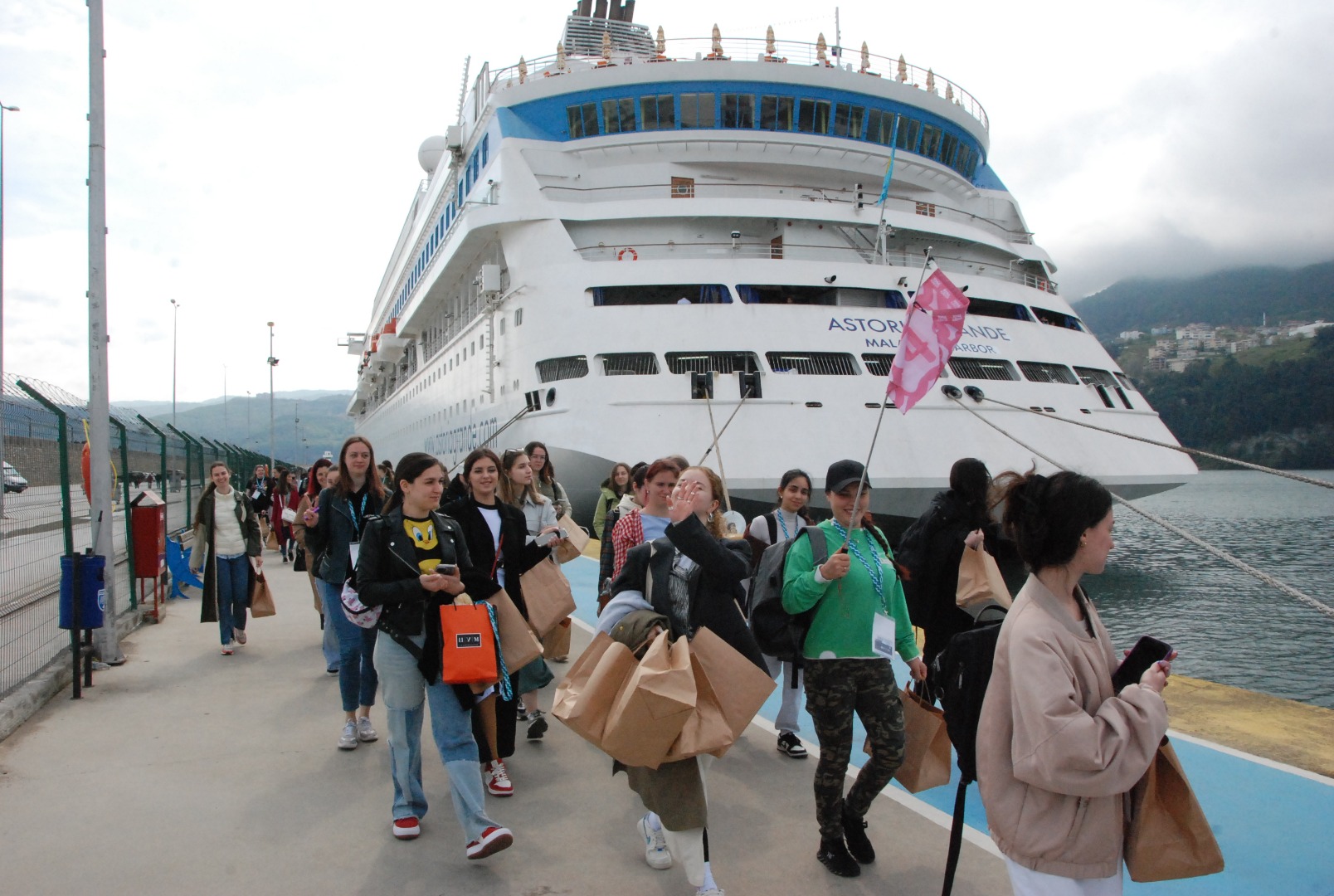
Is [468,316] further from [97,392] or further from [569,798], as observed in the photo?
[569,798]

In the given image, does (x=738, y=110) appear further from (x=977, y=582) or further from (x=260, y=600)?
(x=977, y=582)

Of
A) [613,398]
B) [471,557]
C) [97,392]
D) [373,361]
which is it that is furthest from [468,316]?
[373,361]

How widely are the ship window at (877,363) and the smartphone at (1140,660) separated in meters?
12.5

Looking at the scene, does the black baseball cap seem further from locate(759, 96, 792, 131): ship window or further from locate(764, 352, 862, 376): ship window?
locate(759, 96, 792, 131): ship window

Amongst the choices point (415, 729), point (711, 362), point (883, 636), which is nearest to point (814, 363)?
point (711, 362)

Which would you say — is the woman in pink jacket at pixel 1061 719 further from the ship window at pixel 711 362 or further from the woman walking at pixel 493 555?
the ship window at pixel 711 362

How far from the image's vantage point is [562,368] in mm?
15859

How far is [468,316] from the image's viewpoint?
2367cm

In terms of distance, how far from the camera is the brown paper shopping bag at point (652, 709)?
10.1 ft

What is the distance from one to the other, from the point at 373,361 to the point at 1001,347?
120 ft

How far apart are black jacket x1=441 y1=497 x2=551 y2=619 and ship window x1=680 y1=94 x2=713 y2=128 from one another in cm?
1521

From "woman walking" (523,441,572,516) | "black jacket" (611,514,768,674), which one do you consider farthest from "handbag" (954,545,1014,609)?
"woman walking" (523,441,572,516)

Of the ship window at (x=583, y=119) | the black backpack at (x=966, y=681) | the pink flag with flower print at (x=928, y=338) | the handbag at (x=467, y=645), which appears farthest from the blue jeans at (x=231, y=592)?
the ship window at (x=583, y=119)

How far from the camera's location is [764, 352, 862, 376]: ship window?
47.4ft
